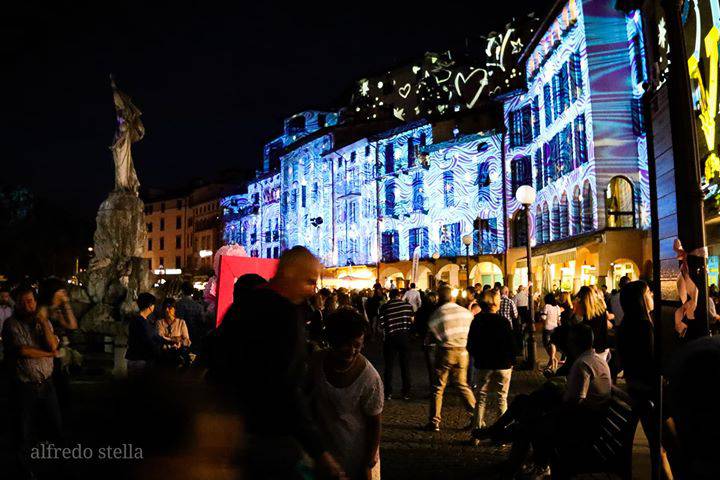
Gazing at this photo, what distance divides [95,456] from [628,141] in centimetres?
2859

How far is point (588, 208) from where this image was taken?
95.0 feet

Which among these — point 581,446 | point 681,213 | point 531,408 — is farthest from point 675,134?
point 531,408

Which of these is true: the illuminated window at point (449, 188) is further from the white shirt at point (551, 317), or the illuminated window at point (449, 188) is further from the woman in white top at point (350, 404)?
the woman in white top at point (350, 404)

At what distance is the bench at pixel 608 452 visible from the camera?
5.62 metres

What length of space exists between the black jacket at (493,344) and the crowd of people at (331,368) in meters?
0.01

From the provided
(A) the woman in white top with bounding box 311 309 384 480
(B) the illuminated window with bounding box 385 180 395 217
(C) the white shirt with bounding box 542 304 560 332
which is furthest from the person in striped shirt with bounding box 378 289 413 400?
(B) the illuminated window with bounding box 385 180 395 217

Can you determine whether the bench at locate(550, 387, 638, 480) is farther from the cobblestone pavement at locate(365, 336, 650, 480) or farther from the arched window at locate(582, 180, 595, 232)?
the arched window at locate(582, 180, 595, 232)

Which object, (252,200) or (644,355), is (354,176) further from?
(644,355)

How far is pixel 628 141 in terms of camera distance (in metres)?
28.0

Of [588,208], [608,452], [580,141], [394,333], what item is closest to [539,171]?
[580,141]

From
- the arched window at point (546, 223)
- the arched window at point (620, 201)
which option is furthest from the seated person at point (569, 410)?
the arched window at point (546, 223)

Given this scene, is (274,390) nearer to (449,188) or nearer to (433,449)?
(433,449)

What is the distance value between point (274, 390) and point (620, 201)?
28090 millimetres

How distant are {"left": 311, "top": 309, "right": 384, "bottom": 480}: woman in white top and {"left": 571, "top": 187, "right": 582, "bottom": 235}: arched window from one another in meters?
27.7
